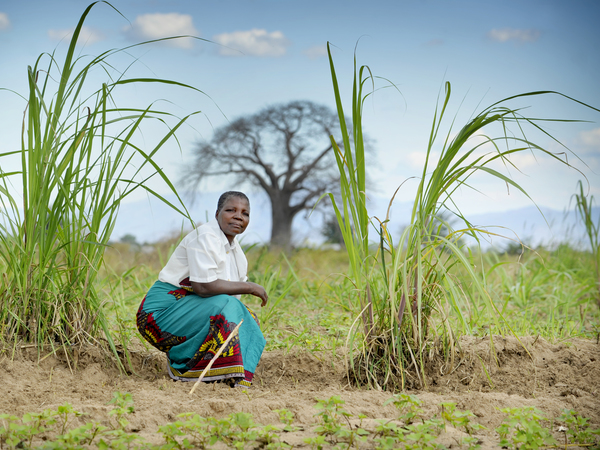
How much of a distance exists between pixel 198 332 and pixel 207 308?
135 mm

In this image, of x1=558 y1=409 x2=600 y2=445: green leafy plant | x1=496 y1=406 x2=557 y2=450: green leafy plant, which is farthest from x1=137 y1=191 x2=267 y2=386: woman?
x1=558 y1=409 x2=600 y2=445: green leafy plant

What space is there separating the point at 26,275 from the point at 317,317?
7.17 feet

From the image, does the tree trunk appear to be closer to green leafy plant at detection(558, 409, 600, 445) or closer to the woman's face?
the woman's face

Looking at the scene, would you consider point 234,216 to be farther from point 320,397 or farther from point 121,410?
point 121,410

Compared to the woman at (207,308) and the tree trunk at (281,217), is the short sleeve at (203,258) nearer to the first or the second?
the woman at (207,308)

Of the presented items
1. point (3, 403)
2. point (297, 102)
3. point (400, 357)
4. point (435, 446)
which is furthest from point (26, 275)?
point (297, 102)

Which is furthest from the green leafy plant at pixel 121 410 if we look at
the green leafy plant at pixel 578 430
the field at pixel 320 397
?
the green leafy plant at pixel 578 430

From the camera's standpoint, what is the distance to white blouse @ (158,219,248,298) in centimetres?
237

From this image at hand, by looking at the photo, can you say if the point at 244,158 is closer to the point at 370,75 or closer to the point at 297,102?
the point at 297,102

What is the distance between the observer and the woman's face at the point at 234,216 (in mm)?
2521

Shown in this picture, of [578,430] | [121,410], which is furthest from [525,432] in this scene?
[121,410]

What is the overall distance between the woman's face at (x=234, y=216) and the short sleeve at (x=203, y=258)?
0.14m

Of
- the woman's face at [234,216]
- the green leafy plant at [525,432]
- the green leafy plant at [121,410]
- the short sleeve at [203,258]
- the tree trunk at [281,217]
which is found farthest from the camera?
the tree trunk at [281,217]

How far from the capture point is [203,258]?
2.37 meters
